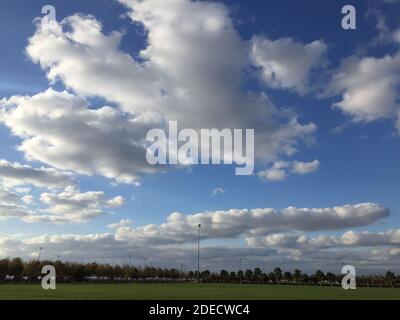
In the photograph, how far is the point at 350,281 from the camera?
198750mm
